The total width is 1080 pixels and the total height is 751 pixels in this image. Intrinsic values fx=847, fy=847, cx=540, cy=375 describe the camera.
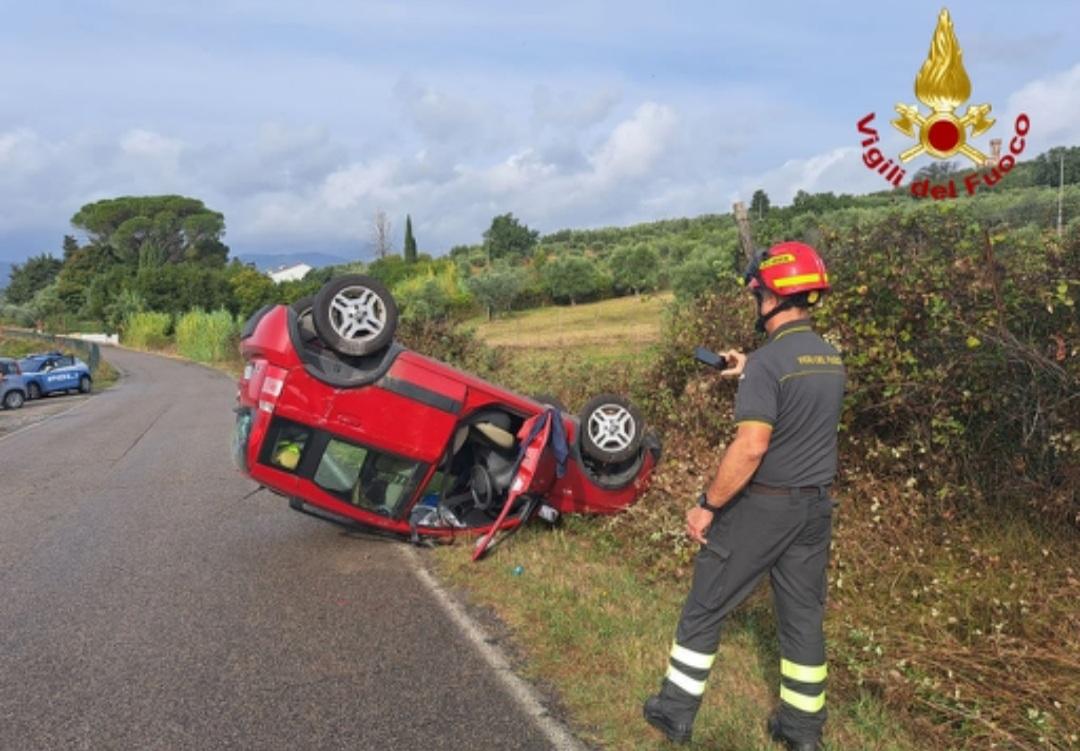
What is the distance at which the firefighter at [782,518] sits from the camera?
10.8ft

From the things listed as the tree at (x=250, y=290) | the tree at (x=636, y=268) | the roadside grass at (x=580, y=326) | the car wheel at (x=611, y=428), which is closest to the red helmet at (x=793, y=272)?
the car wheel at (x=611, y=428)

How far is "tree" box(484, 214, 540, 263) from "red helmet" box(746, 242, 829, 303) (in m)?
86.8

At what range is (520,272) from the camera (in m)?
63.4

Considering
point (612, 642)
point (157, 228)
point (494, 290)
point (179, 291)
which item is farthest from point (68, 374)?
point (157, 228)

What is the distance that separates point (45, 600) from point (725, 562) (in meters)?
4.94

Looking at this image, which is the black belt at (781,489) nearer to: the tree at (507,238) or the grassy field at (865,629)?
the grassy field at (865,629)

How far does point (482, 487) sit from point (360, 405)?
1.29m

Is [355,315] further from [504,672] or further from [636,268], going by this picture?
[636,268]

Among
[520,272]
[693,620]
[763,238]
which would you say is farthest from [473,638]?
[520,272]

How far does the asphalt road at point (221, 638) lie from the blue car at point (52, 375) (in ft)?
71.8

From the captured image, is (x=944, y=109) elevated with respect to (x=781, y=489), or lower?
elevated

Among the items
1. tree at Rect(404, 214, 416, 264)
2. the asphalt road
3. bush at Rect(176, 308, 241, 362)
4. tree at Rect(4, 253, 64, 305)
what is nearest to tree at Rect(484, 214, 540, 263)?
tree at Rect(404, 214, 416, 264)

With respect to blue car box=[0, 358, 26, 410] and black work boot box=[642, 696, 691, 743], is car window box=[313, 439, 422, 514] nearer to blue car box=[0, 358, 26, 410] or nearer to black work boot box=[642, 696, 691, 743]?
black work boot box=[642, 696, 691, 743]

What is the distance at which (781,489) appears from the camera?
11.0 ft
